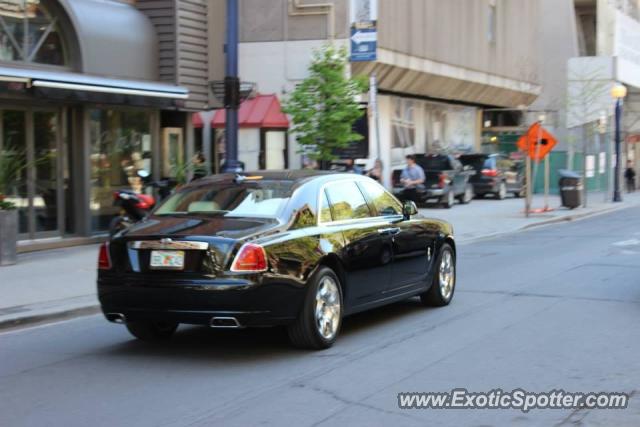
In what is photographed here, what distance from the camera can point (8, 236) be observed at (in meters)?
13.1

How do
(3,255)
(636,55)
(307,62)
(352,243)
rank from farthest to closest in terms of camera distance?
(636,55) < (307,62) < (3,255) < (352,243)

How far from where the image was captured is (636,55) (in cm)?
5238

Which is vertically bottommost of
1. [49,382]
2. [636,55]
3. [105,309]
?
[49,382]

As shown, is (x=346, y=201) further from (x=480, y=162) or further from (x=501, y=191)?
(x=501, y=191)

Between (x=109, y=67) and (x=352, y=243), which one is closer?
(x=352, y=243)

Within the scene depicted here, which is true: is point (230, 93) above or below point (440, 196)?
above

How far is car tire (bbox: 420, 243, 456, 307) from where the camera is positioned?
988cm

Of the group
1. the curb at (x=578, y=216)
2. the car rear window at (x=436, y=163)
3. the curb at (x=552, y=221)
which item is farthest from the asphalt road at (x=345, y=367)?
the car rear window at (x=436, y=163)

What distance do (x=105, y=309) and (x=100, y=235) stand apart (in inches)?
372

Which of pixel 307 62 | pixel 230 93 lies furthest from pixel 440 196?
pixel 230 93

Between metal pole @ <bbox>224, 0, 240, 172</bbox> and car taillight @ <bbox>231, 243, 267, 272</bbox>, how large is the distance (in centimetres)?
630

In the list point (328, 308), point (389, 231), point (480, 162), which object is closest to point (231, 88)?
point (389, 231)

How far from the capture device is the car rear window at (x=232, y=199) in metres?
Result: 7.70

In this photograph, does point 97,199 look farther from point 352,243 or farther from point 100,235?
point 352,243
